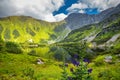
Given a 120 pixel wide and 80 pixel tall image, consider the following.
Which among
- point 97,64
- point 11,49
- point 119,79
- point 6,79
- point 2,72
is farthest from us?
point 11,49

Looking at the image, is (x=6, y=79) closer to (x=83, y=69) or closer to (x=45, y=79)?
(x=45, y=79)

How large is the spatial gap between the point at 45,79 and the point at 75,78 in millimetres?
46166

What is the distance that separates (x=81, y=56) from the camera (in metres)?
11.5

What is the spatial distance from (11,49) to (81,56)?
5773 inches

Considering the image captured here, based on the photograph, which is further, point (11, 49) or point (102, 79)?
point (11, 49)

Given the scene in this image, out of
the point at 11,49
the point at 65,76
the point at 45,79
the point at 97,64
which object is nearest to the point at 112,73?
the point at 45,79

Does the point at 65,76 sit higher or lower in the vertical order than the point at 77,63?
lower

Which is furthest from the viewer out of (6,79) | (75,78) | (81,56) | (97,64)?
(97,64)

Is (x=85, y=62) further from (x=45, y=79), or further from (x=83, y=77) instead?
(x=45, y=79)

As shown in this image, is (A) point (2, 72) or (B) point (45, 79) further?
(A) point (2, 72)

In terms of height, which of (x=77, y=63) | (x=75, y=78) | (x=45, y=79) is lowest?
(x=45, y=79)

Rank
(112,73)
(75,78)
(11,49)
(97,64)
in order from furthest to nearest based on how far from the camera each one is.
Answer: (11,49), (97,64), (112,73), (75,78)

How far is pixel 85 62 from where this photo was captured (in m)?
11.9

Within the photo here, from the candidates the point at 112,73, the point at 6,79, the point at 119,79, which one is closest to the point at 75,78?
the point at 119,79
